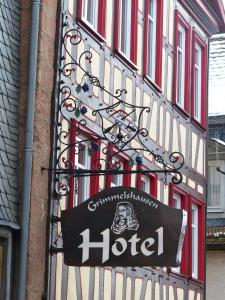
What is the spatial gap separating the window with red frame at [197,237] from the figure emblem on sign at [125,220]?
981cm

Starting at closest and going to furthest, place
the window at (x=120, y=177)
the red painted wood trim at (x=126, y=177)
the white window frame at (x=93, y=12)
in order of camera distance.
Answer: the white window frame at (x=93, y=12) < the window at (x=120, y=177) < the red painted wood trim at (x=126, y=177)

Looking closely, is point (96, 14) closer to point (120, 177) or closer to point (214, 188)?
point (120, 177)

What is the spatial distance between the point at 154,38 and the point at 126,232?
8.55 m

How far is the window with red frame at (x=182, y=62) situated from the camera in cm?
2217

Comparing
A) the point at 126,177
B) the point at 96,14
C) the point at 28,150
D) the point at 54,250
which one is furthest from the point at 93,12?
the point at 54,250

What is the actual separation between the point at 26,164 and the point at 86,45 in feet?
10.6

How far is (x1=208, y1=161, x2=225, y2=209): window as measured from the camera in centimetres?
3119

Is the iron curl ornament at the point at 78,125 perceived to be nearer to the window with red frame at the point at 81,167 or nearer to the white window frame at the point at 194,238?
the window with red frame at the point at 81,167

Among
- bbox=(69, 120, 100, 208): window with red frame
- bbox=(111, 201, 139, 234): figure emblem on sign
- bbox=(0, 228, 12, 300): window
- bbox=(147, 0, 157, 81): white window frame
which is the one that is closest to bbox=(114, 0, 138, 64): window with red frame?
bbox=(147, 0, 157, 81): white window frame

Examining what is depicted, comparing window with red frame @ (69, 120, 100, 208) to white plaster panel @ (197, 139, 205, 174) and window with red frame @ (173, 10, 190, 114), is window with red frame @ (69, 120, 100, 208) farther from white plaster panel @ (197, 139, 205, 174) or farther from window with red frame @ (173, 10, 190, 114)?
white plaster panel @ (197, 139, 205, 174)

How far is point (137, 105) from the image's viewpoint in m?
19.0

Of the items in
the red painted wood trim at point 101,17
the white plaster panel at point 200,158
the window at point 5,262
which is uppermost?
the red painted wood trim at point 101,17

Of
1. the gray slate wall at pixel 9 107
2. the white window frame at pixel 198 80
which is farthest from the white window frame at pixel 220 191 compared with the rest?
the gray slate wall at pixel 9 107

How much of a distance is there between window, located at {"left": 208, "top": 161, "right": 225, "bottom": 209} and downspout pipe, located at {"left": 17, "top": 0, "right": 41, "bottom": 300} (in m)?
17.3
